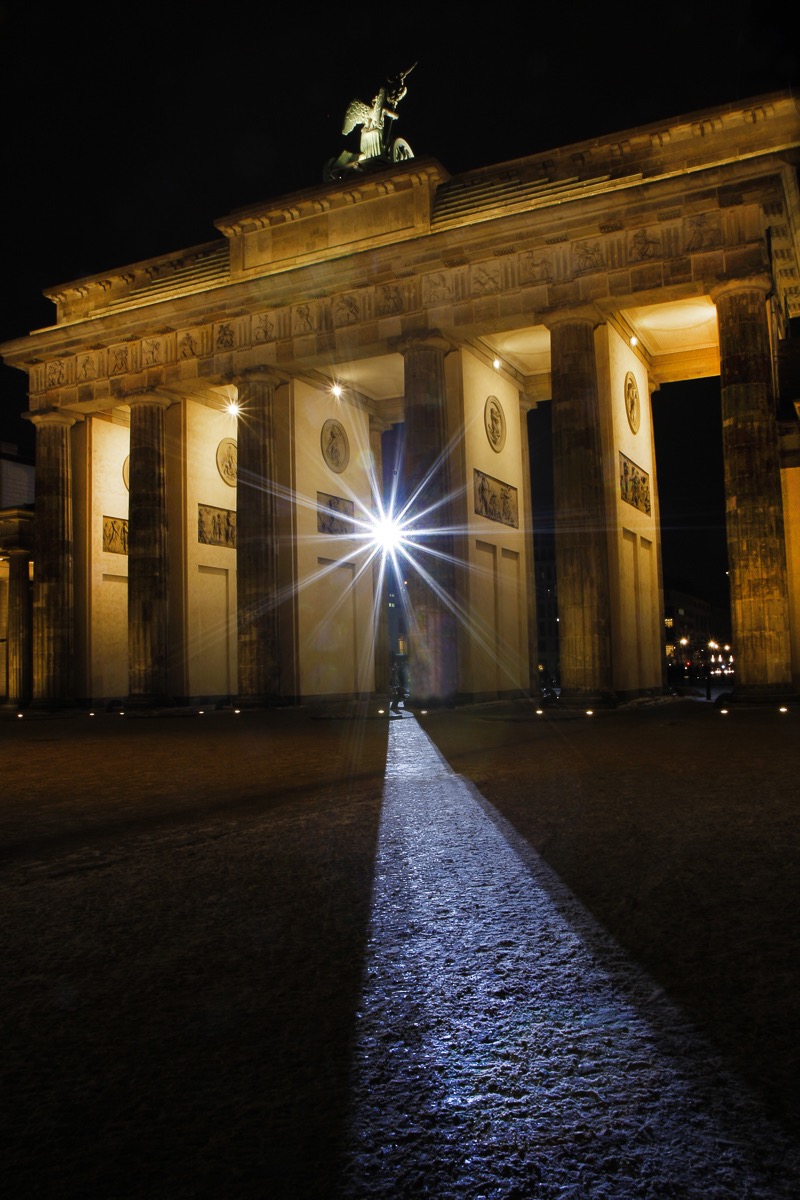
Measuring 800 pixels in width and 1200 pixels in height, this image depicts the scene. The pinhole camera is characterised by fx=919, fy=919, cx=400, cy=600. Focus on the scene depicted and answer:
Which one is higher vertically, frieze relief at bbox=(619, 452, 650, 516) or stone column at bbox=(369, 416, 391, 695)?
frieze relief at bbox=(619, 452, 650, 516)

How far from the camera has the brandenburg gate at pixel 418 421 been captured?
21484 mm

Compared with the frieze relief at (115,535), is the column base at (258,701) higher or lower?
lower

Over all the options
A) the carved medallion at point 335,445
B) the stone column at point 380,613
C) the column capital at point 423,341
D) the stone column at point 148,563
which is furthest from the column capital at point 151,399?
the column capital at point 423,341

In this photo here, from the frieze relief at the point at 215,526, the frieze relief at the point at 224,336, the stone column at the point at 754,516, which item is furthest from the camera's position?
the frieze relief at the point at 215,526

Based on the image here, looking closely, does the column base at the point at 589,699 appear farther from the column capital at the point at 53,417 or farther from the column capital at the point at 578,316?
the column capital at the point at 53,417

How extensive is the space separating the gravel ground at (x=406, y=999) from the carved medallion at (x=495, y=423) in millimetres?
20481

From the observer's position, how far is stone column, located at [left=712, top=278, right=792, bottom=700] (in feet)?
65.7

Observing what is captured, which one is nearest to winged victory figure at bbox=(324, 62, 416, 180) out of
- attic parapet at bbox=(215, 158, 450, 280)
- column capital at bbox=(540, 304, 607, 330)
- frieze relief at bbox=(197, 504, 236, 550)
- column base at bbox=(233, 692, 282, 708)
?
attic parapet at bbox=(215, 158, 450, 280)

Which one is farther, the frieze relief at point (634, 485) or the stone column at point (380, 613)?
the stone column at point (380, 613)

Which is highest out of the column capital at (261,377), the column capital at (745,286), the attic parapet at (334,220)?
the attic parapet at (334,220)

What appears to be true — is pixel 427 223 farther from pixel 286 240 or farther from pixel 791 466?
pixel 791 466

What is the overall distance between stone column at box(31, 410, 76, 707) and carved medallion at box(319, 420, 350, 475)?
9.05m

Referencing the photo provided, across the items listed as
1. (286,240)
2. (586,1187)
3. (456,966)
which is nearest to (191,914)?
(456,966)

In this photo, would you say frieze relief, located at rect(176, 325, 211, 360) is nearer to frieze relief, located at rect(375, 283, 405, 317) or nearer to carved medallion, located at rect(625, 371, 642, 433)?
frieze relief, located at rect(375, 283, 405, 317)
